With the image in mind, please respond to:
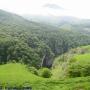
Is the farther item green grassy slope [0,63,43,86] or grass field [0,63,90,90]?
green grassy slope [0,63,43,86]

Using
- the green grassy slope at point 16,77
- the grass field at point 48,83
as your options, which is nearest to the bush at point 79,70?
the grass field at point 48,83

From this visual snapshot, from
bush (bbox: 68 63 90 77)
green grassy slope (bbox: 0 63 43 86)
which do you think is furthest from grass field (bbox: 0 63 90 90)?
bush (bbox: 68 63 90 77)

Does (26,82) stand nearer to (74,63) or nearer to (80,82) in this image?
(80,82)

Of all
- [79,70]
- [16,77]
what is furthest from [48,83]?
[79,70]

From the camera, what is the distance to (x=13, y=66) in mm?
107062

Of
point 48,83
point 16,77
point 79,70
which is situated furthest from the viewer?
point 79,70

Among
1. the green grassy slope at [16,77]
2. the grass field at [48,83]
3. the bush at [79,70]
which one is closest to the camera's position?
the grass field at [48,83]

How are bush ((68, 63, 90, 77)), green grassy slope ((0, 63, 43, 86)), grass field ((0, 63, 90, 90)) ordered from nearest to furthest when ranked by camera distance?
grass field ((0, 63, 90, 90)) < green grassy slope ((0, 63, 43, 86)) < bush ((68, 63, 90, 77))

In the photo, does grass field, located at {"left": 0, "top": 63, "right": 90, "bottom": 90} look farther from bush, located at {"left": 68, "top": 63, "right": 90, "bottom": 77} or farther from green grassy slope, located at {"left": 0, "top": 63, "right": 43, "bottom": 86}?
bush, located at {"left": 68, "top": 63, "right": 90, "bottom": 77}

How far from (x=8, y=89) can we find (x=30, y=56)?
100818 millimetres

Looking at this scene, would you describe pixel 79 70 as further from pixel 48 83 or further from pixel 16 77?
pixel 16 77

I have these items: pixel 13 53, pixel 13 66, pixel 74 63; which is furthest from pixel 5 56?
pixel 74 63

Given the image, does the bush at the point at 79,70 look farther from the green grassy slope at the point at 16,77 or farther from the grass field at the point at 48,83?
the green grassy slope at the point at 16,77

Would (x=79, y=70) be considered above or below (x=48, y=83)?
above
